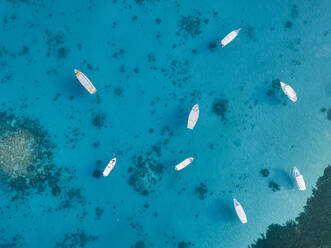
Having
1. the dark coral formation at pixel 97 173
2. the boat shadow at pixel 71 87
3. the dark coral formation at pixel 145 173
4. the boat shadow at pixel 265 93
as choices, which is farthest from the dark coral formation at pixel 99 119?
the boat shadow at pixel 265 93

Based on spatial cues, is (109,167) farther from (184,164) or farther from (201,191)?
(201,191)

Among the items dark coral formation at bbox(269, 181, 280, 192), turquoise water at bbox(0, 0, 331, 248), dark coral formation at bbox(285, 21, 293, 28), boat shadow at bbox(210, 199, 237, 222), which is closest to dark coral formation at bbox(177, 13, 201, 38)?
turquoise water at bbox(0, 0, 331, 248)

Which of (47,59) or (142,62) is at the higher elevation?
(47,59)

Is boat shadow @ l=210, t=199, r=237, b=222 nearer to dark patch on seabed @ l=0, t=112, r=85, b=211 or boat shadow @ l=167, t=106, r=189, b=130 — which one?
boat shadow @ l=167, t=106, r=189, b=130

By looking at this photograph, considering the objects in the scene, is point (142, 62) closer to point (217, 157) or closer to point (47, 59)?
point (47, 59)

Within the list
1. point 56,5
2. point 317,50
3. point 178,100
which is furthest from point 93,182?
point 317,50

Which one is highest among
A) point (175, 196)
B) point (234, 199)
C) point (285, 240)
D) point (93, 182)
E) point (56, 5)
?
point (56, 5)
